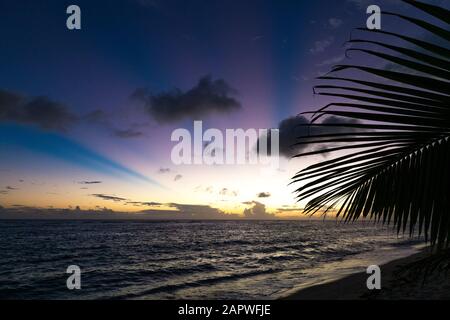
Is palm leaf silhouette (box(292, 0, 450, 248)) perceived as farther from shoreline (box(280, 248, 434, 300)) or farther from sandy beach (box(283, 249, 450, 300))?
shoreline (box(280, 248, 434, 300))

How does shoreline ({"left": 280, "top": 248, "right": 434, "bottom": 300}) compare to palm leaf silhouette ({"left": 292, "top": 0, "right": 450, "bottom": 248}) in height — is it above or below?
below

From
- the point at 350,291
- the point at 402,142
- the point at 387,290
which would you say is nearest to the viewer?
the point at 402,142

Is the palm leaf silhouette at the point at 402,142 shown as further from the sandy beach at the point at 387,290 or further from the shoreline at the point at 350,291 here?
the shoreline at the point at 350,291

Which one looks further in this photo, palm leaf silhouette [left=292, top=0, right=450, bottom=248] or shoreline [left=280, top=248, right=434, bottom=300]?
shoreline [left=280, top=248, right=434, bottom=300]

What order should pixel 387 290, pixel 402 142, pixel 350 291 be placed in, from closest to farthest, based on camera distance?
pixel 402 142
pixel 387 290
pixel 350 291

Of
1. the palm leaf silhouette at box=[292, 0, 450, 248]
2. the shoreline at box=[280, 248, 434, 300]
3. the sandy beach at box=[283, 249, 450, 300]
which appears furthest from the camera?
the shoreline at box=[280, 248, 434, 300]

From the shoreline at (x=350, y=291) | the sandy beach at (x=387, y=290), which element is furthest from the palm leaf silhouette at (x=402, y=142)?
the shoreline at (x=350, y=291)

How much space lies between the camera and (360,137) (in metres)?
1.40

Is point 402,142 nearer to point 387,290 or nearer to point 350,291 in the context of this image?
point 387,290

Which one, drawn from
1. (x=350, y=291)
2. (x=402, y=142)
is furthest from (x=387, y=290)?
(x=402, y=142)

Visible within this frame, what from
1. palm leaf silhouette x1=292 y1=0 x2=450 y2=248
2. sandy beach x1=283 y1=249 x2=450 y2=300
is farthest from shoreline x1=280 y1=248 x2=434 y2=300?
palm leaf silhouette x1=292 y1=0 x2=450 y2=248

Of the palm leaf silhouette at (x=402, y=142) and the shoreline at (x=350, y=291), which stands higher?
the palm leaf silhouette at (x=402, y=142)

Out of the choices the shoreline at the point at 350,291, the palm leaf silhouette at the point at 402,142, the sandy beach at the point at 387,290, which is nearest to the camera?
the palm leaf silhouette at the point at 402,142
